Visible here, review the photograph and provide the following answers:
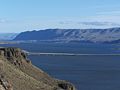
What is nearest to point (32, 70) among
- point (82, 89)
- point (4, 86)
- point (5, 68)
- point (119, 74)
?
point (5, 68)

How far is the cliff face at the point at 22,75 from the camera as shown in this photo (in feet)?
228

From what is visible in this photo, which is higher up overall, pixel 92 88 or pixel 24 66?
pixel 24 66

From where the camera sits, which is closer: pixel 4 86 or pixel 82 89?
pixel 4 86

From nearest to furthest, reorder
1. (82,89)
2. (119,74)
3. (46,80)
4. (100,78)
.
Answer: (46,80) < (82,89) < (100,78) < (119,74)

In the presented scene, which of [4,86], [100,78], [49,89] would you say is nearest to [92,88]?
[100,78]

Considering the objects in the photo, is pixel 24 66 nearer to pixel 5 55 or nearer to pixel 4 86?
pixel 5 55

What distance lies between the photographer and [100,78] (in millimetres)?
132375

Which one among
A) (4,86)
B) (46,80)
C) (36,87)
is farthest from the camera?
(46,80)

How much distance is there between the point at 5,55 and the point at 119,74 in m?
66.8

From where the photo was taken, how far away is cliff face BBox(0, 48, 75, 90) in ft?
228

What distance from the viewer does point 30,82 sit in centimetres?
7331

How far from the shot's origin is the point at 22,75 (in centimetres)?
7600

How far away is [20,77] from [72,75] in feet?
211

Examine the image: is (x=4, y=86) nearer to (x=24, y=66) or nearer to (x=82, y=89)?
(x=24, y=66)
